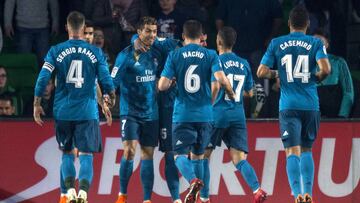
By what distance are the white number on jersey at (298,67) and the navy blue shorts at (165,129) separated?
1923 mm

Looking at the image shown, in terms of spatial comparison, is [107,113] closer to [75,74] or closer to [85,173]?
[75,74]

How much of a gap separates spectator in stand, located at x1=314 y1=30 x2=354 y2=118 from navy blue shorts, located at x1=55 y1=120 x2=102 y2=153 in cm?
381

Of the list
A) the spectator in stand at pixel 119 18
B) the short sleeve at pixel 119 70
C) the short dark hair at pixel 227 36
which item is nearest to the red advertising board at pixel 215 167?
the short sleeve at pixel 119 70

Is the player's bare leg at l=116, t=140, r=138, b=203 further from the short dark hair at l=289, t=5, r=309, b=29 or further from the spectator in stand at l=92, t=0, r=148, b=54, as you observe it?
the spectator in stand at l=92, t=0, r=148, b=54

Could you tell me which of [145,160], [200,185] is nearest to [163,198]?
[145,160]

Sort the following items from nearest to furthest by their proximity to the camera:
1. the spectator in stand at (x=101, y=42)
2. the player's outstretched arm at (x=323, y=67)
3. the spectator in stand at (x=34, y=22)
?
the player's outstretched arm at (x=323, y=67) < the spectator in stand at (x=101, y=42) < the spectator in stand at (x=34, y=22)

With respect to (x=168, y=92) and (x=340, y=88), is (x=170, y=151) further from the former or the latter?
(x=340, y=88)

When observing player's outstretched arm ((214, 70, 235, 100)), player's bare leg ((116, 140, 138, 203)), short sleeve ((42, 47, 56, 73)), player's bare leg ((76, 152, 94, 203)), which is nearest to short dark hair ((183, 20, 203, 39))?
player's outstretched arm ((214, 70, 235, 100))

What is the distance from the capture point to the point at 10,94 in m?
18.9

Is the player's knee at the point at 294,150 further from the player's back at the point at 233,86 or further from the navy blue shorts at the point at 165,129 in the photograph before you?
the navy blue shorts at the point at 165,129

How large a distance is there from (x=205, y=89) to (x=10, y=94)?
3656 mm

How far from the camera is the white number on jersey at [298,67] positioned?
51.8ft

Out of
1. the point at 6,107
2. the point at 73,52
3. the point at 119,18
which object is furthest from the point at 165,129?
the point at 119,18

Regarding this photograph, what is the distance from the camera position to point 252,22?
19969 millimetres
